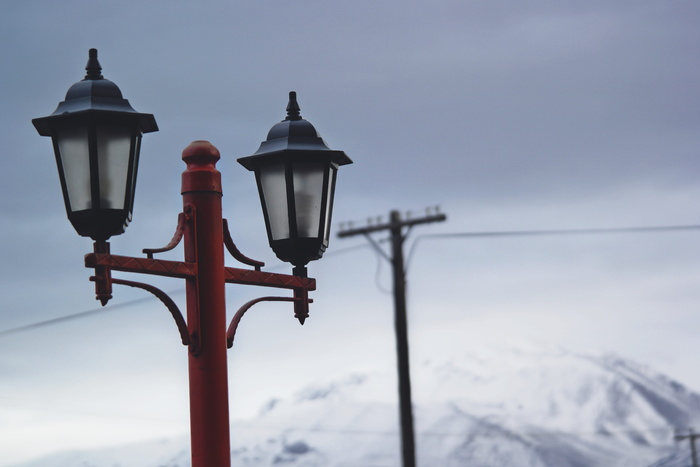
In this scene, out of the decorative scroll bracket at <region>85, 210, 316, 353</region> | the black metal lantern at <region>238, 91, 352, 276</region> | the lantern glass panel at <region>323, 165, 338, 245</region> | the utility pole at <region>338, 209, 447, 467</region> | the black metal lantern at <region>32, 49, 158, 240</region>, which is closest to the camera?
the decorative scroll bracket at <region>85, 210, 316, 353</region>

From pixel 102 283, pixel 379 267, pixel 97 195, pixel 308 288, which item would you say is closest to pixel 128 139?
pixel 97 195

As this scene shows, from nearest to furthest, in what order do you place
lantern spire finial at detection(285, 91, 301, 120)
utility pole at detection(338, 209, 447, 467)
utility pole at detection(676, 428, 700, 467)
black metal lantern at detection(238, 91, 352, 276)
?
black metal lantern at detection(238, 91, 352, 276) → lantern spire finial at detection(285, 91, 301, 120) → utility pole at detection(338, 209, 447, 467) → utility pole at detection(676, 428, 700, 467)

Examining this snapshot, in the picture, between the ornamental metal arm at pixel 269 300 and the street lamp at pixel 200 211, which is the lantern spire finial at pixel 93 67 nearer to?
the street lamp at pixel 200 211

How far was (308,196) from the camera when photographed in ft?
23.9

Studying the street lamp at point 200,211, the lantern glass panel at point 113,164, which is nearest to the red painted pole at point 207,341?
the street lamp at point 200,211

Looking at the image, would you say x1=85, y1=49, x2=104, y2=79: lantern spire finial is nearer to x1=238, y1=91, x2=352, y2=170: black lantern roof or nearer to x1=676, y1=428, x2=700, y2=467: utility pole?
x1=238, y1=91, x2=352, y2=170: black lantern roof

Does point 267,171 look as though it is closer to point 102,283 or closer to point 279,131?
point 279,131

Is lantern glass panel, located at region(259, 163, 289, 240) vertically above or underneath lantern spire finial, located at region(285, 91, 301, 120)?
underneath

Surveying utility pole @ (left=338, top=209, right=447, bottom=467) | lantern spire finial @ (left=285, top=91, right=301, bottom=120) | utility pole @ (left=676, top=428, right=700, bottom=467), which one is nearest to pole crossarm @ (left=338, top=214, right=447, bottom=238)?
utility pole @ (left=338, top=209, right=447, bottom=467)

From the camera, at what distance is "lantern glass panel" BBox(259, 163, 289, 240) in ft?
23.8

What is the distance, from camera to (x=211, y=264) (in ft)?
22.7

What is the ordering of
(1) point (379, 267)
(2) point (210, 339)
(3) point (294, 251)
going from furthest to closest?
(1) point (379, 267) → (3) point (294, 251) → (2) point (210, 339)

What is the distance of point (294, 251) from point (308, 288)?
0.30 m

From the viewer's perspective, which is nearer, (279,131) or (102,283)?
(102,283)
